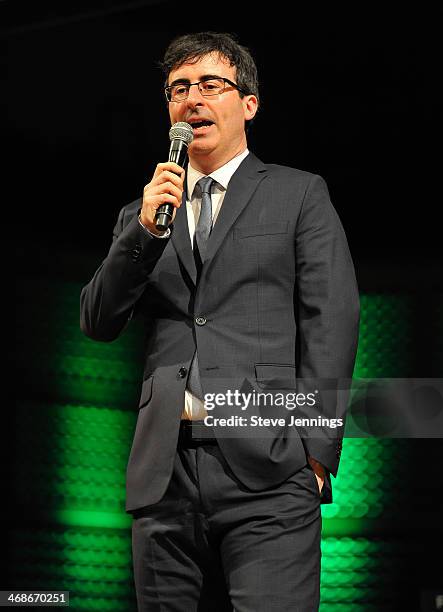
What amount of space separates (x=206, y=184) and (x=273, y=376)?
450 mm

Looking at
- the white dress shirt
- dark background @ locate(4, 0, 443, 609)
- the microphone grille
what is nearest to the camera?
the microphone grille

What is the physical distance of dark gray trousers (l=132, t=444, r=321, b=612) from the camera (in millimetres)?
1755

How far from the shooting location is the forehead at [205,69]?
207 cm

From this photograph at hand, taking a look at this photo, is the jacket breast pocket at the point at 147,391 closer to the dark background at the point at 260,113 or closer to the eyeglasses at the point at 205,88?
the eyeglasses at the point at 205,88

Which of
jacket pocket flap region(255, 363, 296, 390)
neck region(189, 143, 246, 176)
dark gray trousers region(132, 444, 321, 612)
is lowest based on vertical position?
dark gray trousers region(132, 444, 321, 612)

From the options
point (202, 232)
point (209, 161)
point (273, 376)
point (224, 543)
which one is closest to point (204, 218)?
point (202, 232)

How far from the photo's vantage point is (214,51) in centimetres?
211

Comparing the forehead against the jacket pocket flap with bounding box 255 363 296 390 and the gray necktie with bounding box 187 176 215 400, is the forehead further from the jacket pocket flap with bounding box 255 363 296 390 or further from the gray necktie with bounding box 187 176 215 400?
the jacket pocket flap with bounding box 255 363 296 390

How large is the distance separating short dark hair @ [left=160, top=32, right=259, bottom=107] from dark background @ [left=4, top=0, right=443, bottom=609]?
0.77 metres

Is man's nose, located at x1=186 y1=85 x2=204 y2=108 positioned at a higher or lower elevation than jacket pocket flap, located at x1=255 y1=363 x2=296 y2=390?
higher

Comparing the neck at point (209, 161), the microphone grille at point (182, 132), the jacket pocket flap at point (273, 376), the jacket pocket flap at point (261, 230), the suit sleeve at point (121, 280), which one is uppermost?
the microphone grille at point (182, 132)

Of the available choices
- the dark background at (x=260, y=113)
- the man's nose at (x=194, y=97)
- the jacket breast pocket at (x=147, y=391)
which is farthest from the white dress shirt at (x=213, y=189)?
the dark background at (x=260, y=113)

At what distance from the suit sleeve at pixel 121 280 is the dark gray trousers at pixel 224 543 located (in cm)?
29

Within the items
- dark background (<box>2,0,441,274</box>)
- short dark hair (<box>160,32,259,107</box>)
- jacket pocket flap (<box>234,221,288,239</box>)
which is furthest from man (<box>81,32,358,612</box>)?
dark background (<box>2,0,441,274</box>)
